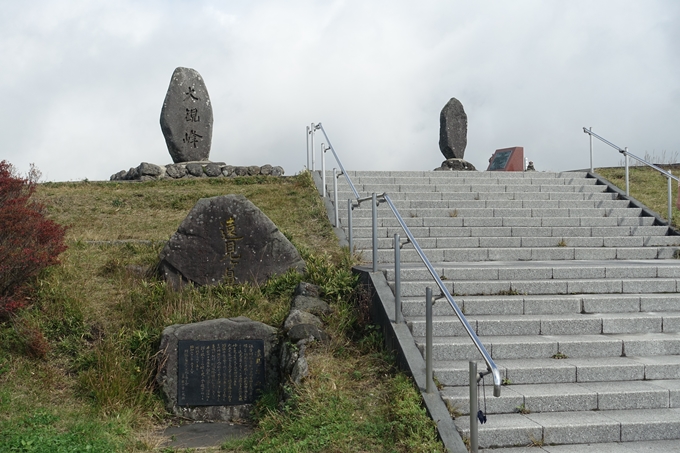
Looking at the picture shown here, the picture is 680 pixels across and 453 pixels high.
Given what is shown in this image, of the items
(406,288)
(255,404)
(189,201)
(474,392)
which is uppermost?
(189,201)

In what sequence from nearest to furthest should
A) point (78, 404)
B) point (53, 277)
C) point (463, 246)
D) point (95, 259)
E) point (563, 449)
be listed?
point (563, 449)
point (78, 404)
point (53, 277)
point (95, 259)
point (463, 246)

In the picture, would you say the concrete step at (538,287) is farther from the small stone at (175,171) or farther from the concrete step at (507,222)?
the small stone at (175,171)

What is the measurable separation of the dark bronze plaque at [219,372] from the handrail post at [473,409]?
8.80 feet

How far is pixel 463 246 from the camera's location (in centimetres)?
962

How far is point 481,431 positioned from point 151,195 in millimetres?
9694

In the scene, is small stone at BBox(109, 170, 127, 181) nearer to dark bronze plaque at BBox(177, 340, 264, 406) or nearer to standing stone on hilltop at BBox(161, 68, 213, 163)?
standing stone on hilltop at BBox(161, 68, 213, 163)

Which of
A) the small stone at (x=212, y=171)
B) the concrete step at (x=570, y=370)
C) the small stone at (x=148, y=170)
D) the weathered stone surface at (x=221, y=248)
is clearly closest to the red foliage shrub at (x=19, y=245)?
the weathered stone surface at (x=221, y=248)

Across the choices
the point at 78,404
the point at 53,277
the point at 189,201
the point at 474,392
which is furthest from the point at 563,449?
the point at 189,201

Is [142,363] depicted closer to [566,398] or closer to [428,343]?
[428,343]

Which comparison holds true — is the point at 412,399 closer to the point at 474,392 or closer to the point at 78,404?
the point at 474,392

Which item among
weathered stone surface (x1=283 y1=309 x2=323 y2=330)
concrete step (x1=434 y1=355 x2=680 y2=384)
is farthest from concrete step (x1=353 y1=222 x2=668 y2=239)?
concrete step (x1=434 y1=355 x2=680 y2=384)

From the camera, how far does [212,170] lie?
52.7 ft

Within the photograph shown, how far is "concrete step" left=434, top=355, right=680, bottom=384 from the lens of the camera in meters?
5.81

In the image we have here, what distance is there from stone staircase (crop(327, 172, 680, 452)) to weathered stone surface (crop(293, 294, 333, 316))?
2.83 feet
